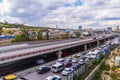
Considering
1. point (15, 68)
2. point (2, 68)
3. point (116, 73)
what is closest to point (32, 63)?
point (15, 68)

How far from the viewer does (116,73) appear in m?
45.9

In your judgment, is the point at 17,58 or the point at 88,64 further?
the point at 88,64

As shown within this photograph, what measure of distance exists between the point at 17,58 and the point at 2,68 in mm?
4476

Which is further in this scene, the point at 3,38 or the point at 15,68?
the point at 3,38

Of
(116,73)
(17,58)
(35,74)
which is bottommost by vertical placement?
(116,73)

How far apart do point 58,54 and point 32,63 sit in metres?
10.8

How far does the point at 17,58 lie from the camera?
3491 cm

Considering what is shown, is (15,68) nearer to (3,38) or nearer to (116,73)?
(116,73)

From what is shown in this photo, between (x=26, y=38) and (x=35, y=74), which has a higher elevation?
(x=26, y=38)

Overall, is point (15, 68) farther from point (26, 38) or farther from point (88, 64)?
point (26, 38)

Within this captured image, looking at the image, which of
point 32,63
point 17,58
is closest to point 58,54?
point 32,63

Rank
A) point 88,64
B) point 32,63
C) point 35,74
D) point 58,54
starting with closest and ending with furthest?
point 35,74 < point 88,64 < point 32,63 < point 58,54

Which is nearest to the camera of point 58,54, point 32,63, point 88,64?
point 88,64

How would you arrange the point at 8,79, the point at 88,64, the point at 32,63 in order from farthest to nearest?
the point at 32,63
the point at 88,64
the point at 8,79
